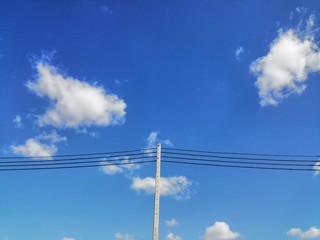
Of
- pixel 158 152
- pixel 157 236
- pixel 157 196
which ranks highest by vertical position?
pixel 158 152

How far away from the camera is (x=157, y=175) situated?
2948 cm

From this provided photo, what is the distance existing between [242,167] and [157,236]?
974 centimetres

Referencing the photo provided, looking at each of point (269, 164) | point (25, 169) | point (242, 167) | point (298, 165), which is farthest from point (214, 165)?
point (25, 169)

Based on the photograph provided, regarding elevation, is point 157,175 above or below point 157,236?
above

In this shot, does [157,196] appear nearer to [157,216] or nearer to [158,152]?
[157,216]

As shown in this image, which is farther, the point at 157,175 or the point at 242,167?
the point at 242,167

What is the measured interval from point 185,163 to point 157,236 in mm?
7869

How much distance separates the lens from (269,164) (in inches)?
1283

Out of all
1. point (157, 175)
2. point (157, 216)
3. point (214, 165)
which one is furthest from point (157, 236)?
point (214, 165)

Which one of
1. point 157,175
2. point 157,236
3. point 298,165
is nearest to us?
point 157,236

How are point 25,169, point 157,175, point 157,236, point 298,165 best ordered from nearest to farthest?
point 157,236
point 157,175
point 298,165
point 25,169

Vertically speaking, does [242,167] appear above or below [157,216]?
above

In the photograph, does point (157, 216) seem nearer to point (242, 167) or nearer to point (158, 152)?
point (158, 152)

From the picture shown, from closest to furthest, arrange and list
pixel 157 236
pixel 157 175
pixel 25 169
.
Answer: pixel 157 236, pixel 157 175, pixel 25 169
